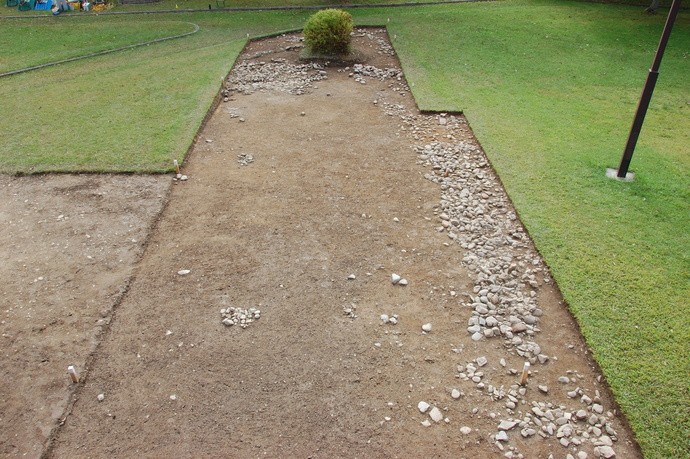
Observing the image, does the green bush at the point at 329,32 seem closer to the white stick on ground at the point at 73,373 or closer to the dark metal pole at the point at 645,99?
the dark metal pole at the point at 645,99

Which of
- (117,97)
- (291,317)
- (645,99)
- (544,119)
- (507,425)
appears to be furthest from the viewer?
(117,97)

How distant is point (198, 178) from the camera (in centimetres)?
1006

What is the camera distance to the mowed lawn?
6465mm

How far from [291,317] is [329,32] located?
12.1m

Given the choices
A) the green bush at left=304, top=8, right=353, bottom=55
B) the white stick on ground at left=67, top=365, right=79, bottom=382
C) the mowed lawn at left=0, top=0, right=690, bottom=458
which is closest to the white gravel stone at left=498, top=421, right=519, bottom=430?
the mowed lawn at left=0, top=0, right=690, bottom=458

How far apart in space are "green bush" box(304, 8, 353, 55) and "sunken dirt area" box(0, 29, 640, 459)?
22.3 ft

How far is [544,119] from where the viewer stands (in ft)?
39.2

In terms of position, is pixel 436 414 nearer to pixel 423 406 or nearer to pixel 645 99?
pixel 423 406

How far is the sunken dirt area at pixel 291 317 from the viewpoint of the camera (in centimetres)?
535

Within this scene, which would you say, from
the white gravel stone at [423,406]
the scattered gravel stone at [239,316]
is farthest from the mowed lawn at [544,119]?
the scattered gravel stone at [239,316]

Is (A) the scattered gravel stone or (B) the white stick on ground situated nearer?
(B) the white stick on ground

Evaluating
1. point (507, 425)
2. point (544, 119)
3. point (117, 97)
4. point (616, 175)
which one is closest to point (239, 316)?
point (507, 425)

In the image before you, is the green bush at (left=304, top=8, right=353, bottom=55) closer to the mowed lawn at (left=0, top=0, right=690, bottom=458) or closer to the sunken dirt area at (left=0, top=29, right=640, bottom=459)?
the mowed lawn at (left=0, top=0, right=690, bottom=458)

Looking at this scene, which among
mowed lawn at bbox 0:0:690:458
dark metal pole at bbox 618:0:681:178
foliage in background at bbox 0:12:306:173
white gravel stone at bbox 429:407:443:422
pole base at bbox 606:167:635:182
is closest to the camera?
white gravel stone at bbox 429:407:443:422
